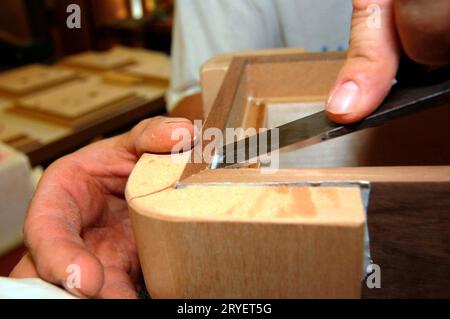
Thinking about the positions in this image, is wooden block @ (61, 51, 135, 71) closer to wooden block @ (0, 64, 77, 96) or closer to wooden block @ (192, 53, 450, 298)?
wooden block @ (0, 64, 77, 96)

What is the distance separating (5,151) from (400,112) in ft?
6.32

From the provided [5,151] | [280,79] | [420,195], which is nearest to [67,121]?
[5,151]

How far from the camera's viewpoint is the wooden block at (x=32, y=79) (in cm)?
275

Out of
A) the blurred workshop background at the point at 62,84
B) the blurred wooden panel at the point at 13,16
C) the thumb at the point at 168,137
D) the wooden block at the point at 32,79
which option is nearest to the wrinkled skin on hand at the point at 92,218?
the thumb at the point at 168,137

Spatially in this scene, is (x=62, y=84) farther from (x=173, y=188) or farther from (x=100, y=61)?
(x=173, y=188)

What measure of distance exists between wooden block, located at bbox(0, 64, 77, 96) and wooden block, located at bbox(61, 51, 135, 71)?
15 centimetres

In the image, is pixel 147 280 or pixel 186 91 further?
pixel 186 91

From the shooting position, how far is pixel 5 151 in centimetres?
199

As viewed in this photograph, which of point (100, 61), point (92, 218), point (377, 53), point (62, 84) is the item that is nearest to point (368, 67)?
point (377, 53)

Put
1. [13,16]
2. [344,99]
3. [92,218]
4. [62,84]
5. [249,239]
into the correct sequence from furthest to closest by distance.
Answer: [13,16]
[62,84]
[92,218]
[344,99]
[249,239]

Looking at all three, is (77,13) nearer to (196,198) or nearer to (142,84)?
(196,198)

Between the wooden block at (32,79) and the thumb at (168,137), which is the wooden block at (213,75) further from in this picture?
the wooden block at (32,79)

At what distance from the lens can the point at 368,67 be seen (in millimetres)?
570

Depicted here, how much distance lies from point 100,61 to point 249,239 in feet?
10.2
